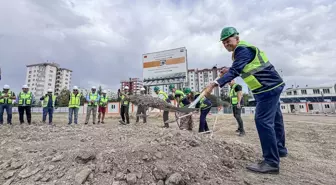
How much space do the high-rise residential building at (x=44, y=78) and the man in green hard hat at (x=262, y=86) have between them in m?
73.3

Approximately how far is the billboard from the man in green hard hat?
17907mm

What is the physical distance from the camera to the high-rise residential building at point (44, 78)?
6241 centimetres

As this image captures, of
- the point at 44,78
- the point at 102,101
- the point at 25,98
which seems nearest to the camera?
the point at 25,98

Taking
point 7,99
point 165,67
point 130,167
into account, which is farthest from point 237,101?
point 165,67

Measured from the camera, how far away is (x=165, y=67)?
2109 centimetres

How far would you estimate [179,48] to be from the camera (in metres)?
20.6

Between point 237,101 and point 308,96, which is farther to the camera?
point 308,96

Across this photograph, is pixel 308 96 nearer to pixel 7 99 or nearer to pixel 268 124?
pixel 268 124

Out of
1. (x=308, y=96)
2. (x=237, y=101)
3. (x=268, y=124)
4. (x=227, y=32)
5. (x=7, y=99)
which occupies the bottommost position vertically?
(x=268, y=124)

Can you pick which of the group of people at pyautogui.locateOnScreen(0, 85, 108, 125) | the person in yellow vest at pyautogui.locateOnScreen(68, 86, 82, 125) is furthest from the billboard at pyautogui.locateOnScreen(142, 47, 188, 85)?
the person in yellow vest at pyautogui.locateOnScreen(68, 86, 82, 125)

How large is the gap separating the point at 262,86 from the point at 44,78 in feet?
250

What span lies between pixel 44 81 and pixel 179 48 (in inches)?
2446

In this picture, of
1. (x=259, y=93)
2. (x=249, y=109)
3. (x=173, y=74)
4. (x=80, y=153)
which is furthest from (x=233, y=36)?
(x=249, y=109)

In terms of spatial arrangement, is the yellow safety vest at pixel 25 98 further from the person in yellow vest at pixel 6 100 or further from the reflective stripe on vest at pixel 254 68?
the reflective stripe on vest at pixel 254 68
